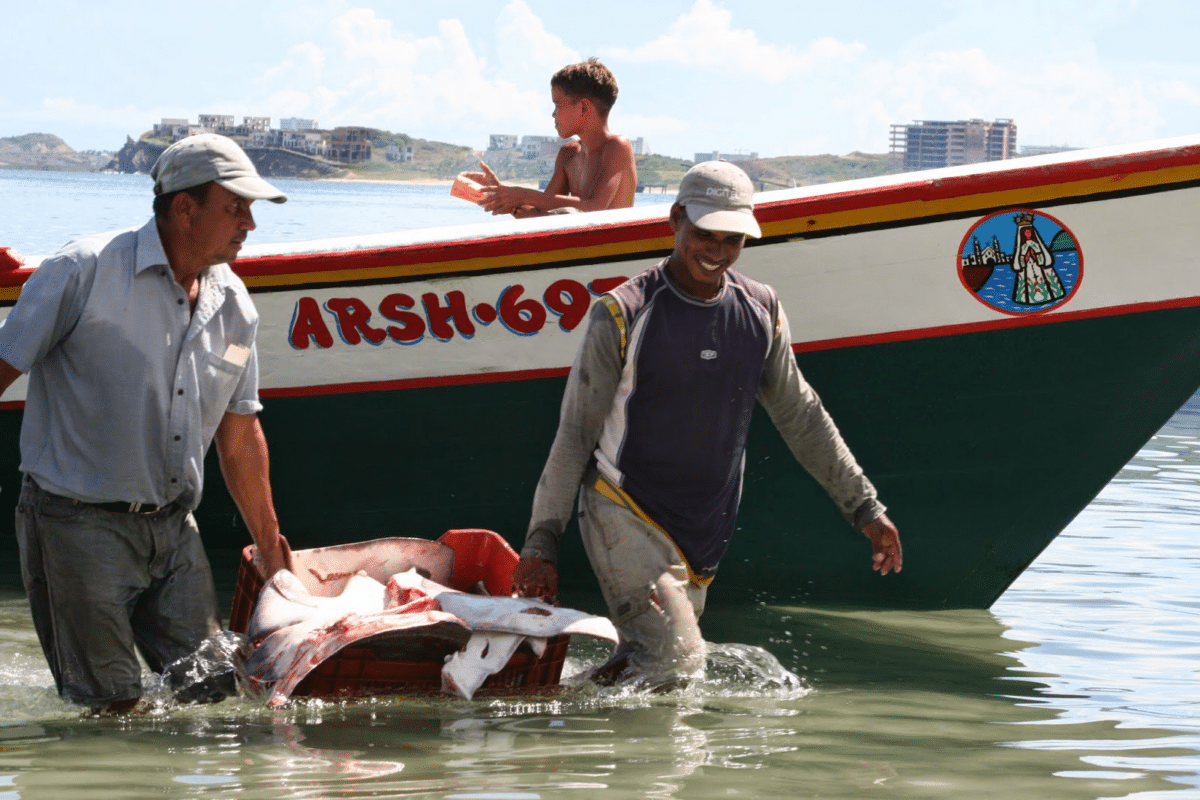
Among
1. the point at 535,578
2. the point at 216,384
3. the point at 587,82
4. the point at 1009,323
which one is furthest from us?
the point at 587,82

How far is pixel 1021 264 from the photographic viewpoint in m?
5.37

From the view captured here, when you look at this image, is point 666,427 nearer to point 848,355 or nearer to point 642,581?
point 642,581

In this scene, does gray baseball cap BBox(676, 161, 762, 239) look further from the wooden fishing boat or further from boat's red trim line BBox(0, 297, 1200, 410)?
boat's red trim line BBox(0, 297, 1200, 410)

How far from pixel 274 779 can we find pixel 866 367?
111 inches

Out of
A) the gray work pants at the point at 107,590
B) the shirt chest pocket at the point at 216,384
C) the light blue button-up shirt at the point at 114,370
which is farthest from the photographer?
the shirt chest pocket at the point at 216,384

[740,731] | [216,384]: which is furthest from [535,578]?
[216,384]

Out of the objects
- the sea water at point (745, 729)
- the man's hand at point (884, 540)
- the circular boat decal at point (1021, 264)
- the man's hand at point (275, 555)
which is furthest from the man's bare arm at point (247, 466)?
the circular boat decal at point (1021, 264)

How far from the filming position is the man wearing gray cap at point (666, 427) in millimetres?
3914

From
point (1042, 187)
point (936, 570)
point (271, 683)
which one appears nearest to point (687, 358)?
point (271, 683)

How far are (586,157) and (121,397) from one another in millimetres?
2769

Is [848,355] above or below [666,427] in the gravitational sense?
A: above

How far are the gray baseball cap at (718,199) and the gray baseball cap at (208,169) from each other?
1054 mm

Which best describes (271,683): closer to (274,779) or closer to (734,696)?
(274,779)

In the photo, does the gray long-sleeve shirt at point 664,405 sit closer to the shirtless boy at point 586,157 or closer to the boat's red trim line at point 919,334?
the boat's red trim line at point 919,334
